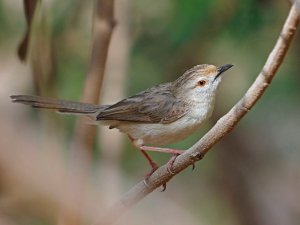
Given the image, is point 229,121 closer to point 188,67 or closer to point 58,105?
point 58,105

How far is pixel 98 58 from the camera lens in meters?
2.18

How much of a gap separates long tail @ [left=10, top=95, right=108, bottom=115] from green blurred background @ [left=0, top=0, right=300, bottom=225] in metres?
0.44

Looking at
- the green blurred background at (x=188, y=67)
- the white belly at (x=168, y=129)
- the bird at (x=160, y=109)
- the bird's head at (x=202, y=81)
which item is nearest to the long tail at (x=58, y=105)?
the bird at (x=160, y=109)

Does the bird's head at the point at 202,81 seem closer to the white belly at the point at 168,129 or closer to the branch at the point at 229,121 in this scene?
the white belly at the point at 168,129

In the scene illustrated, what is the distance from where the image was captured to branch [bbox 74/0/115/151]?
85.6 inches

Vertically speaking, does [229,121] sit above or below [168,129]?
above

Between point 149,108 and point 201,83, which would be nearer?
point 201,83

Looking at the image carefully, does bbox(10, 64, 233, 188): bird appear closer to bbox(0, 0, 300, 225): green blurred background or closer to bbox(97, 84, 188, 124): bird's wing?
bbox(97, 84, 188, 124): bird's wing

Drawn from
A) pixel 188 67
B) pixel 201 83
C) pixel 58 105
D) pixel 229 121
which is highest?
pixel 229 121

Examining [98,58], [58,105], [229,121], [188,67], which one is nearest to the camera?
[229,121]

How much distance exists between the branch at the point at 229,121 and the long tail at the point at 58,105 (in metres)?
0.51

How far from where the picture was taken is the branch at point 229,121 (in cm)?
129

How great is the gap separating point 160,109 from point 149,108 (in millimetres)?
36

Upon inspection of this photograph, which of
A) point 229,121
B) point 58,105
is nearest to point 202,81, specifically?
point 58,105
